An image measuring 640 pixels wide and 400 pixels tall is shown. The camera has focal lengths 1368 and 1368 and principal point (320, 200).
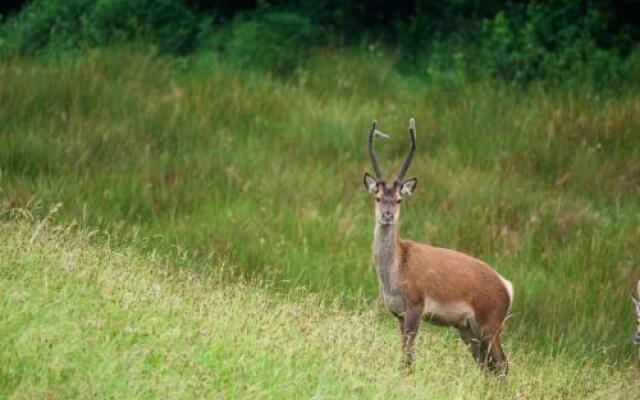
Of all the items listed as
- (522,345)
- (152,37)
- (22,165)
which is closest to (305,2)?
(152,37)

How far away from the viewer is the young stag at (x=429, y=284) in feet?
32.6

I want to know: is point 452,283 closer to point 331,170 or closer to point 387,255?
point 387,255

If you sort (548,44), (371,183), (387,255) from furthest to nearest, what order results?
1. (548,44)
2. (371,183)
3. (387,255)

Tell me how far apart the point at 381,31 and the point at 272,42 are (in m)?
1.82

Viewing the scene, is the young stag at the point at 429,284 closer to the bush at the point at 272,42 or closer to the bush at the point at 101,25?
the bush at the point at 272,42

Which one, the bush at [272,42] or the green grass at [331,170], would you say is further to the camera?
the bush at [272,42]

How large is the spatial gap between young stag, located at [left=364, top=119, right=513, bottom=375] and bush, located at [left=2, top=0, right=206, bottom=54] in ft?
27.6

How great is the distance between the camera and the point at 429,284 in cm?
1000

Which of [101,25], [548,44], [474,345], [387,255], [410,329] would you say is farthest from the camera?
[101,25]

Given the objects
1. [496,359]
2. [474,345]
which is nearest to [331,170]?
[474,345]

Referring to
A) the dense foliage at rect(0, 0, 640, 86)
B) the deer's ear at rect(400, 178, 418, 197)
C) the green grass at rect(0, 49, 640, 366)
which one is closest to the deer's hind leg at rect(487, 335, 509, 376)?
the green grass at rect(0, 49, 640, 366)

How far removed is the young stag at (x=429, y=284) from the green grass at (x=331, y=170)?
0.59 meters

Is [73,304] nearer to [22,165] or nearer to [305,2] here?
[22,165]

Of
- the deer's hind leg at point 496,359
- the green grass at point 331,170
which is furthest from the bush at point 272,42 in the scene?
the deer's hind leg at point 496,359
